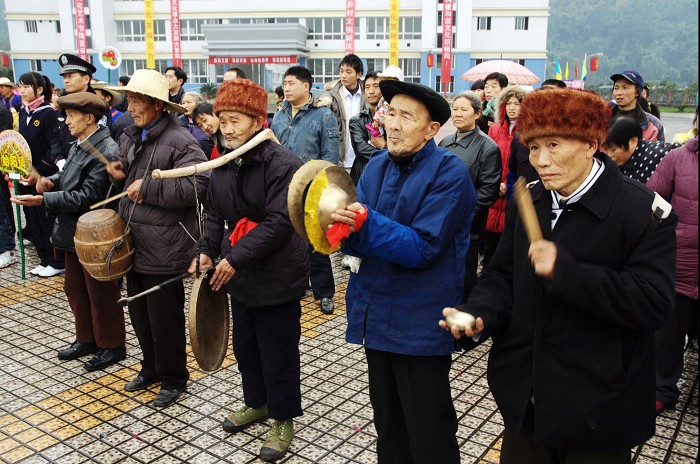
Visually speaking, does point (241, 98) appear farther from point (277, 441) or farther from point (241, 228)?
point (277, 441)

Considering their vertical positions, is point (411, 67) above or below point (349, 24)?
below

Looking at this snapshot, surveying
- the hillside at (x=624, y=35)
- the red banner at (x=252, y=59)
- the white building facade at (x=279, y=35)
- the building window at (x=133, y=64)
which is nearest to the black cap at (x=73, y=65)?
the white building facade at (x=279, y=35)

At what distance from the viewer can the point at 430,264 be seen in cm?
268

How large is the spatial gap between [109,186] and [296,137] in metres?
2.09

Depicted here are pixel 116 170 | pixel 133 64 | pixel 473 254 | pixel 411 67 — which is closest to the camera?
pixel 116 170

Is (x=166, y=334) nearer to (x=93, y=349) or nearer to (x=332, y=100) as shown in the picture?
(x=93, y=349)

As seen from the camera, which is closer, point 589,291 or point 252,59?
point 589,291

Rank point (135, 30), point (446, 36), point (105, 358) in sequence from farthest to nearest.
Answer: point (135, 30) < point (446, 36) < point (105, 358)

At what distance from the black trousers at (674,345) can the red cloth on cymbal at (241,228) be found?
115 inches

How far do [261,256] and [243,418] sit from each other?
1203mm

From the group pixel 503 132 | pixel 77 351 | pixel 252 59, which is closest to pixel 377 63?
pixel 252 59

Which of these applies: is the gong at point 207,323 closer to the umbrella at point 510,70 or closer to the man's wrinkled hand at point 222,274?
the man's wrinkled hand at point 222,274

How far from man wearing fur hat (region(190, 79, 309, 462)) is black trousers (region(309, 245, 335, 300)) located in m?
2.30

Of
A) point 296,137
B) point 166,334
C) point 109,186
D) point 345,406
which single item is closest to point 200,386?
point 166,334
